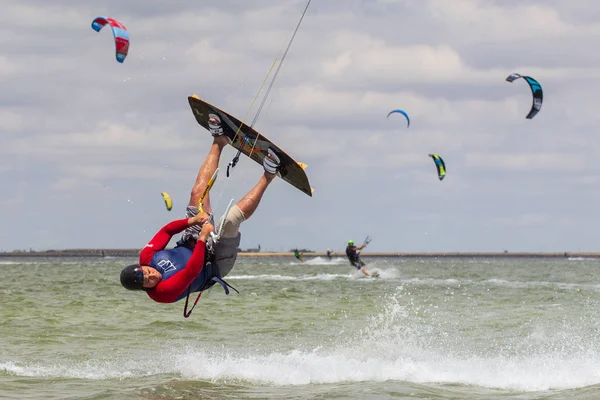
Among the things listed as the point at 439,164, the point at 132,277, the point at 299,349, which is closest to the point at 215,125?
the point at 132,277

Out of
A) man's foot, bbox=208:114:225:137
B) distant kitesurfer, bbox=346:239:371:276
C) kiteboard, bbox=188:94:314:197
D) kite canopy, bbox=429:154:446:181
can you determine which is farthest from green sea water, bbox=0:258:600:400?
distant kitesurfer, bbox=346:239:371:276

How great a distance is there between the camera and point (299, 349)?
11.4 meters

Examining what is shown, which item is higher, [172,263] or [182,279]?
[172,263]

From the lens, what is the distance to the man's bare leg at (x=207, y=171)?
8.35 metres

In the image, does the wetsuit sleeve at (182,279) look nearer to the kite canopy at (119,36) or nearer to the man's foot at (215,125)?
the man's foot at (215,125)

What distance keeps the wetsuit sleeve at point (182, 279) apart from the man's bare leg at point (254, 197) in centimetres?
77

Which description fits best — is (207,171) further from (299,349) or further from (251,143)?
(299,349)

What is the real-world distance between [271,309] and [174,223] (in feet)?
32.0

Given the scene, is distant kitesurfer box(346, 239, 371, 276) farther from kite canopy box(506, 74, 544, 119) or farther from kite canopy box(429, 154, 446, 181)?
kite canopy box(506, 74, 544, 119)

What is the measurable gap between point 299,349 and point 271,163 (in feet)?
12.0

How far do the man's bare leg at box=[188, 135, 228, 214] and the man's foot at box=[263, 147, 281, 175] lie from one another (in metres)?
0.51

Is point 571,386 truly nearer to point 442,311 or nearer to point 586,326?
point 586,326

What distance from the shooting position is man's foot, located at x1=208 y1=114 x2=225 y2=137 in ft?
28.7

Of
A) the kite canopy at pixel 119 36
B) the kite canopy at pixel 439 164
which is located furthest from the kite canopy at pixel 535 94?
the kite canopy at pixel 119 36
